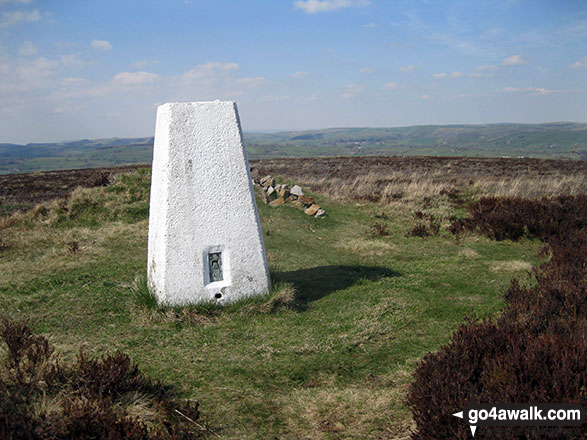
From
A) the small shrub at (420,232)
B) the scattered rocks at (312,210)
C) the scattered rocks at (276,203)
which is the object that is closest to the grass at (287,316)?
the small shrub at (420,232)

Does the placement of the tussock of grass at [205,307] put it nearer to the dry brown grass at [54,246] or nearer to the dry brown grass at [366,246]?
the dry brown grass at [54,246]

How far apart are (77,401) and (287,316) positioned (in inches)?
138

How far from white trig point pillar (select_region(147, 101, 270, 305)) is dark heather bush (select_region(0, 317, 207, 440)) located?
2.02 m

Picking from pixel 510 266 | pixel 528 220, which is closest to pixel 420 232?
pixel 528 220

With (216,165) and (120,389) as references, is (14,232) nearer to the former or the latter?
(216,165)

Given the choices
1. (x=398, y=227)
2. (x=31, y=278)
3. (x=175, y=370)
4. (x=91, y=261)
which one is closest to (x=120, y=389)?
(x=175, y=370)

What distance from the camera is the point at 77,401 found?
339cm

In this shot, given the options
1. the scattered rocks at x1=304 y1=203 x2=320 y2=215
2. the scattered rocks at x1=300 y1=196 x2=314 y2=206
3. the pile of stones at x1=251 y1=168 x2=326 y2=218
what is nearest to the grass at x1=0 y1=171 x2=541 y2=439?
the scattered rocks at x1=304 y1=203 x2=320 y2=215

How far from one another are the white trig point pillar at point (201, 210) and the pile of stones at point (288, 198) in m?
8.06

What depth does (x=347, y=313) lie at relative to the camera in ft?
21.8

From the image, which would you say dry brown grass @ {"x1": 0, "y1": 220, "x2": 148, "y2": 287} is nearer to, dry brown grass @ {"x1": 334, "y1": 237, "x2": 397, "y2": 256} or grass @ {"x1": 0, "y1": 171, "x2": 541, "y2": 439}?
grass @ {"x1": 0, "y1": 171, "x2": 541, "y2": 439}

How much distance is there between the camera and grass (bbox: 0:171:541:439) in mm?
4113

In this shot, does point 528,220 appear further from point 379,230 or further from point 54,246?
point 54,246

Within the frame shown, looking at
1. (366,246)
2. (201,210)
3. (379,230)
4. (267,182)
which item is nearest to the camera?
(201,210)
